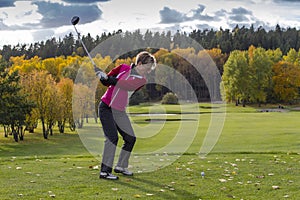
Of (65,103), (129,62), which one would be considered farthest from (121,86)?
(65,103)

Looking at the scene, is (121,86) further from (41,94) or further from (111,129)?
(41,94)

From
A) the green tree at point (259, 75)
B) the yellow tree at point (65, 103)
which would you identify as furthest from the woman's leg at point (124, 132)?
the green tree at point (259, 75)

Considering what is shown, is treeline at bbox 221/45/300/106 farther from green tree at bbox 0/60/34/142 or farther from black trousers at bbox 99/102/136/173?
black trousers at bbox 99/102/136/173

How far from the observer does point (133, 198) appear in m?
8.23

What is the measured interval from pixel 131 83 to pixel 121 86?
0.22 meters

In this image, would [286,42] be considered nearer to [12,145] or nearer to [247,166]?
[12,145]

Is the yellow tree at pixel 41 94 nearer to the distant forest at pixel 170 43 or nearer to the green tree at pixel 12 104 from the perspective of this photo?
the green tree at pixel 12 104

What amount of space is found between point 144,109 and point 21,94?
13063 mm

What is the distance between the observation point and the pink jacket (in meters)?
9.84

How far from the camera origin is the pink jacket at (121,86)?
9.84 meters

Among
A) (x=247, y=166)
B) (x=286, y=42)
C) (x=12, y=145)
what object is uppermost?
(x=286, y=42)

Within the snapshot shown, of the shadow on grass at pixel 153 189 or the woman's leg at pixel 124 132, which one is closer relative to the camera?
the shadow on grass at pixel 153 189

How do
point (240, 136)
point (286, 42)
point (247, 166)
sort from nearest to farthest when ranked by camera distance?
point (247, 166) < point (240, 136) < point (286, 42)

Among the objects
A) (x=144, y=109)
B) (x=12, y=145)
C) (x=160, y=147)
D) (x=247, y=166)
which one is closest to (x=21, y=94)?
(x=12, y=145)
